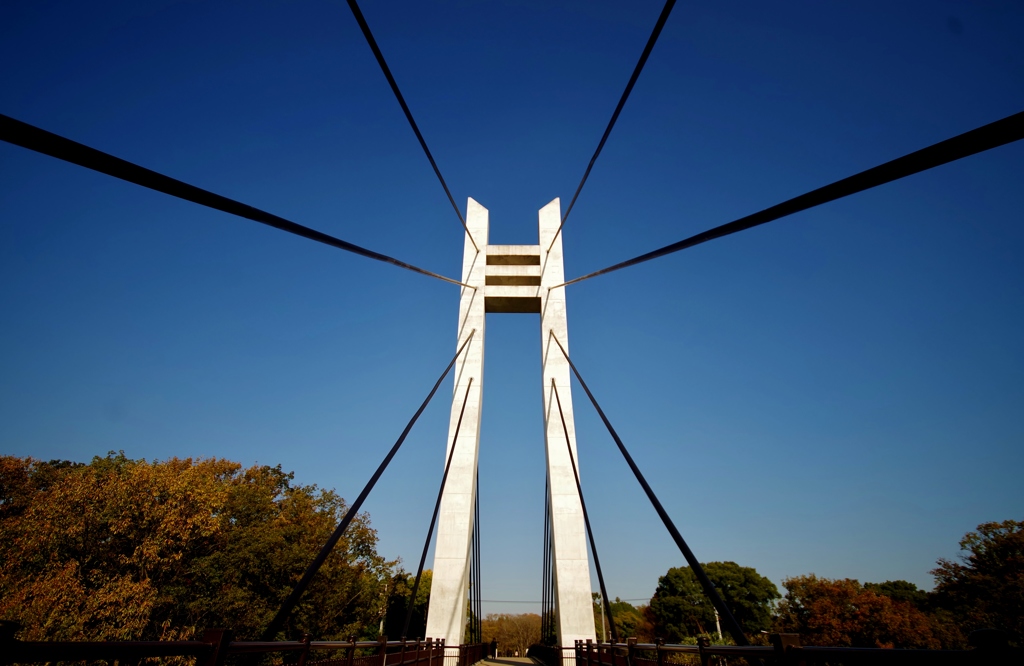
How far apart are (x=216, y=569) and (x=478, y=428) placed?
1358 cm

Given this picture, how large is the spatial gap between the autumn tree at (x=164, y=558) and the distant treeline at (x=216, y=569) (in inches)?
1.7

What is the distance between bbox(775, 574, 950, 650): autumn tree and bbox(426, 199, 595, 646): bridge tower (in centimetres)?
1726

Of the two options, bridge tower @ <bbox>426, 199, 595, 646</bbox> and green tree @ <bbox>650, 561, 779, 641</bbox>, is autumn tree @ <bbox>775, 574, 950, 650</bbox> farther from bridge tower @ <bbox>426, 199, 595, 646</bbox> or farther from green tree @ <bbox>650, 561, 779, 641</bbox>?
bridge tower @ <bbox>426, 199, 595, 646</bbox>

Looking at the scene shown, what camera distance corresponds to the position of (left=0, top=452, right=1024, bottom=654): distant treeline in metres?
14.7

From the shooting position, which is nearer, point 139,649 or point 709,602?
point 139,649

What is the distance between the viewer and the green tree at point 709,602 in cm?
3597

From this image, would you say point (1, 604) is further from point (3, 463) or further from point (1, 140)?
point (1, 140)

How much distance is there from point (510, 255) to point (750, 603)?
1389 inches

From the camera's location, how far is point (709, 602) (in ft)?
122

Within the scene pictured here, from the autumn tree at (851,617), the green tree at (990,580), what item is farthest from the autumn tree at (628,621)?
the green tree at (990,580)

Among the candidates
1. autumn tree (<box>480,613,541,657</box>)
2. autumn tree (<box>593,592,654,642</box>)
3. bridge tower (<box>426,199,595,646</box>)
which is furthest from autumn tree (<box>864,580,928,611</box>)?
bridge tower (<box>426,199,595,646</box>)

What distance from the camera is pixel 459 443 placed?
448 inches

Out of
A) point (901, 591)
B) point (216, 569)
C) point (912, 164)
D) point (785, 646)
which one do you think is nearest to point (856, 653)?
point (785, 646)

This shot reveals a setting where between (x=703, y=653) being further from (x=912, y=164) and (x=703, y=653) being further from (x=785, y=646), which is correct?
(x=912, y=164)
